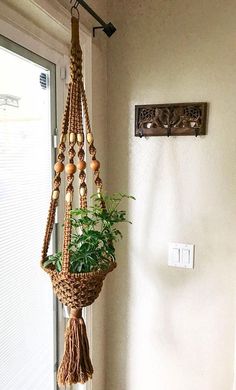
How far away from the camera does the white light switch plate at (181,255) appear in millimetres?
1371

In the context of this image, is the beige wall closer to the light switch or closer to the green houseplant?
the light switch

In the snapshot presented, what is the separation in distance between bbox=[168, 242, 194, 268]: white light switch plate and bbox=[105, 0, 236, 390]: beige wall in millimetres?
26

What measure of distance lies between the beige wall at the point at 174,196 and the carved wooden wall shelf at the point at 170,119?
4cm

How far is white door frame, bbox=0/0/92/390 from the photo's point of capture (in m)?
0.94

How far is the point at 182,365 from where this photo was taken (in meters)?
1.43

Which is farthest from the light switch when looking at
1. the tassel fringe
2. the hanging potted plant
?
the tassel fringe

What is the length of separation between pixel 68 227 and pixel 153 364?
0.97 meters

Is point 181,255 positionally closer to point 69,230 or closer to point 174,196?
point 174,196

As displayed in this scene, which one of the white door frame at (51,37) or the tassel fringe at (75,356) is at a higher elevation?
the white door frame at (51,37)

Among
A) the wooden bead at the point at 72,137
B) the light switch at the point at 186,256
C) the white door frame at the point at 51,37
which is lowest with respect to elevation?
the light switch at the point at 186,256

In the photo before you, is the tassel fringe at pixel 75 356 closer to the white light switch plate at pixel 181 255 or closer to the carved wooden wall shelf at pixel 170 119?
the white light switch plate at pixel 181 255

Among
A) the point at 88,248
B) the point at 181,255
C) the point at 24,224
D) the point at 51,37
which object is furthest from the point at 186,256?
the point at 51,37

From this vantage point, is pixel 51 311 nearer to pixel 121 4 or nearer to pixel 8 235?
pixel 8 235

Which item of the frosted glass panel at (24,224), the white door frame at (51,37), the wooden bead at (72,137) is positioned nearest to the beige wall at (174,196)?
the white door frame at (51,37)
